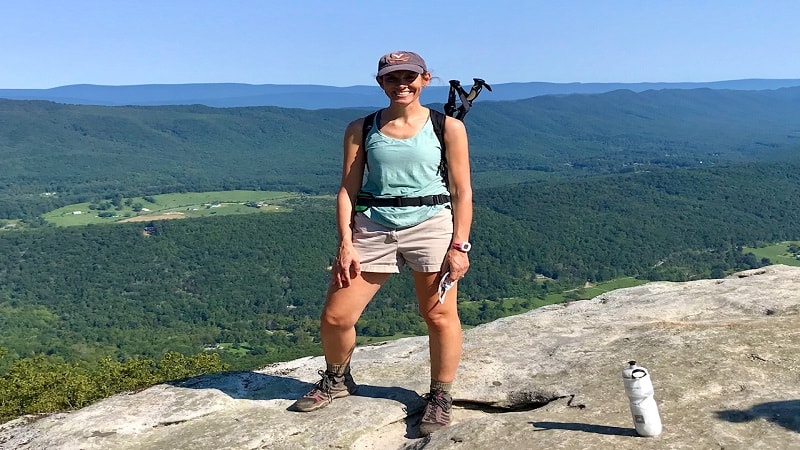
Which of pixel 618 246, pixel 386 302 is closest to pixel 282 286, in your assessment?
pixel 386 302

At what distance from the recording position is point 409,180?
6328 mm

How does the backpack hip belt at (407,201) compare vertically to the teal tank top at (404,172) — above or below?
below

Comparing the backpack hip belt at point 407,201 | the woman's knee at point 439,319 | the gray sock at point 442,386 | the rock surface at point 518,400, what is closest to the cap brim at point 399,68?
the backpack hip belt at point 407,201

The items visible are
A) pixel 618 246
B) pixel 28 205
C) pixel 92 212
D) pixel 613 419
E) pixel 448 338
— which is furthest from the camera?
pixel 28 205

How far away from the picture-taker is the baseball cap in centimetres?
606

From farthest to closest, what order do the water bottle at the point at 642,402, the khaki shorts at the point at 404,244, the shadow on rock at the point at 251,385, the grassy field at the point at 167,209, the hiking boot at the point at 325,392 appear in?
the grassy field at the point at 167,209 < the shadow on rock at the point at 251,385 < the hiking boot at the point at 325,392 < the khaki shorts at the point at 404,244 < the water bottle at the point at 642,402

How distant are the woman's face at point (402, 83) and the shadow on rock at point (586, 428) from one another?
124 inches

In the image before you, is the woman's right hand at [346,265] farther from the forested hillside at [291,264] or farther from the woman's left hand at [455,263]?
the forested hillside at [291,264]

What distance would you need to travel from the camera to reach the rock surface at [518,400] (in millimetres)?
6098

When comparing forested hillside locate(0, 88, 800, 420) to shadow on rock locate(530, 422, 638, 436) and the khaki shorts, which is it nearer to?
the khaki shorts

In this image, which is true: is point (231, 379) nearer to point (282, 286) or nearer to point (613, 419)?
point (613, 419)

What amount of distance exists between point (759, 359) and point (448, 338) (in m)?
3.29

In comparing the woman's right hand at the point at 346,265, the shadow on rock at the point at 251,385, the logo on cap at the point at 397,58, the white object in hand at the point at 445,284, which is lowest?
the shadow on rock at the point at 251,385

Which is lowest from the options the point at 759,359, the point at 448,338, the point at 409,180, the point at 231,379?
the point at 231,379
